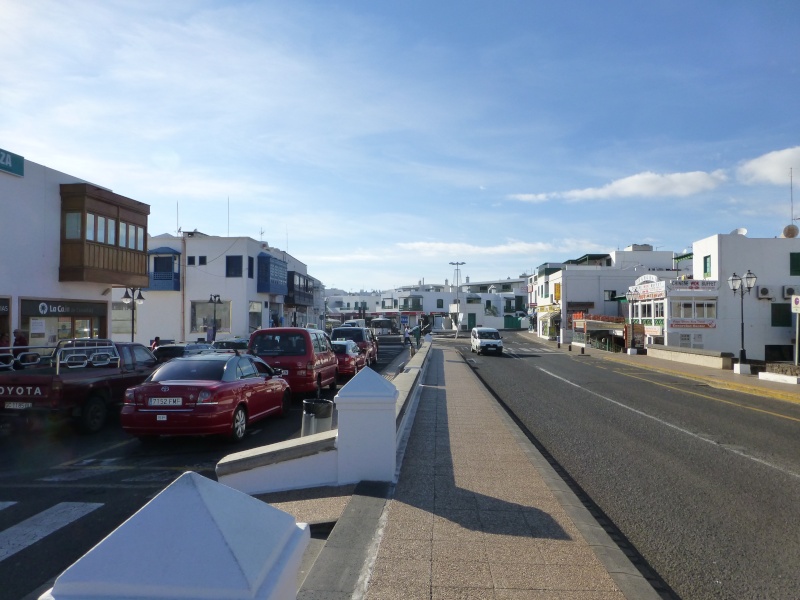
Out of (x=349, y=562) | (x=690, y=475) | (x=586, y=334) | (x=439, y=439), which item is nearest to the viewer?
(x=349, y=562)

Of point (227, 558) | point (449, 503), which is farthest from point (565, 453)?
point (227, 558)

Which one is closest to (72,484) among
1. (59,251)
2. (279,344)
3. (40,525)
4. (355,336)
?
(40,525)

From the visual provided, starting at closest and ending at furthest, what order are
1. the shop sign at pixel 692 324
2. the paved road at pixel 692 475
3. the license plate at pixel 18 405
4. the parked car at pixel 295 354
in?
the paved road at pixel 692 475 < the license plate at pixel 18 405 < the parked car at pixel 295 354 < the shop sign at pixel 692 324

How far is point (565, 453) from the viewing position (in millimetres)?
9773

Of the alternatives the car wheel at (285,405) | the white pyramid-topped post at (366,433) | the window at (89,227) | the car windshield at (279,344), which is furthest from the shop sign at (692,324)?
the white pyramid-topped post at (366,433)

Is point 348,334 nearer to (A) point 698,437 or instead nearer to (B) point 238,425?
(B) point 238,425

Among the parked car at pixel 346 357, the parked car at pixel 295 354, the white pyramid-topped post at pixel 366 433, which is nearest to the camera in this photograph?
the white pyramid-topped post at pixel 366 433

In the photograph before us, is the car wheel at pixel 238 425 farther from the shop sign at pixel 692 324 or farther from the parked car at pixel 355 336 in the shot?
the shop sign at pixel 692 324

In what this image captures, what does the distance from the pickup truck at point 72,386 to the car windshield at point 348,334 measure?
1360 cm

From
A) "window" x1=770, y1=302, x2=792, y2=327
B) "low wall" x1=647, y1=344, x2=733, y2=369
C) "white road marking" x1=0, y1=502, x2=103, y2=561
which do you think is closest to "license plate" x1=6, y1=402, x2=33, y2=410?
"white road marking" x1=0, y1=502, x2=103, y2=561

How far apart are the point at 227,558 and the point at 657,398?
17.6 meters

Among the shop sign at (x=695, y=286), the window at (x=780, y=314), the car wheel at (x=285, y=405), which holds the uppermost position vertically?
the shop sign at (x=695, y=286)

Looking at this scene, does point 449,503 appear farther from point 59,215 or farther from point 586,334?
point 586,334

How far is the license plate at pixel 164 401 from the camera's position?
32.5 ft
